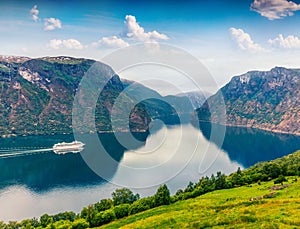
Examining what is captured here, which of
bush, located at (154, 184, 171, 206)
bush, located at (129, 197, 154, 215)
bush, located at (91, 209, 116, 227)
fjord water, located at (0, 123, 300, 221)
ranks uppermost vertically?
bush, located at (154, 184, 171, 206)

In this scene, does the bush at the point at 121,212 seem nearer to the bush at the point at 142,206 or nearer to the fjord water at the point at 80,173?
the bush at the point at 142,206

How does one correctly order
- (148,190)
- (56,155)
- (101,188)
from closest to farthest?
(148,190) → (101,188) → (56,155)

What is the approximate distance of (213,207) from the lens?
29688mm

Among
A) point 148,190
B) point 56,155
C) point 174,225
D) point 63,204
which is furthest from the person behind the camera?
point 56,155

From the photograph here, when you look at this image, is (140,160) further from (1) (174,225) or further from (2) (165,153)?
(1) (174,225)

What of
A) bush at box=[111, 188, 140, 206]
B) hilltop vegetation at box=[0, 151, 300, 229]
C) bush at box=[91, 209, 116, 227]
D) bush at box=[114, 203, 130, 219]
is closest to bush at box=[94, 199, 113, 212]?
hilltop vegetation at box=[0, 151, 300, 229]

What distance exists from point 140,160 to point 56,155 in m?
78.9

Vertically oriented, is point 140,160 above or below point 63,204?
above

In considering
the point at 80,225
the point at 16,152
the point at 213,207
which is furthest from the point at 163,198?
the point at 16,152

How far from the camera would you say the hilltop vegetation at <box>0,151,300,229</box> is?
21.5 m

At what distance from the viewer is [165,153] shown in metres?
74.9

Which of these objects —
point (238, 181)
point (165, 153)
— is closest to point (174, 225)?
point (238, 181)

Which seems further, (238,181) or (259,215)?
(238,181)

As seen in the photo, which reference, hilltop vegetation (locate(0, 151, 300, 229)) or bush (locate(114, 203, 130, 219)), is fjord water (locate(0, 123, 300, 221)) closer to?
hilltop vegetation (locate(0, 151, 300, 229))
